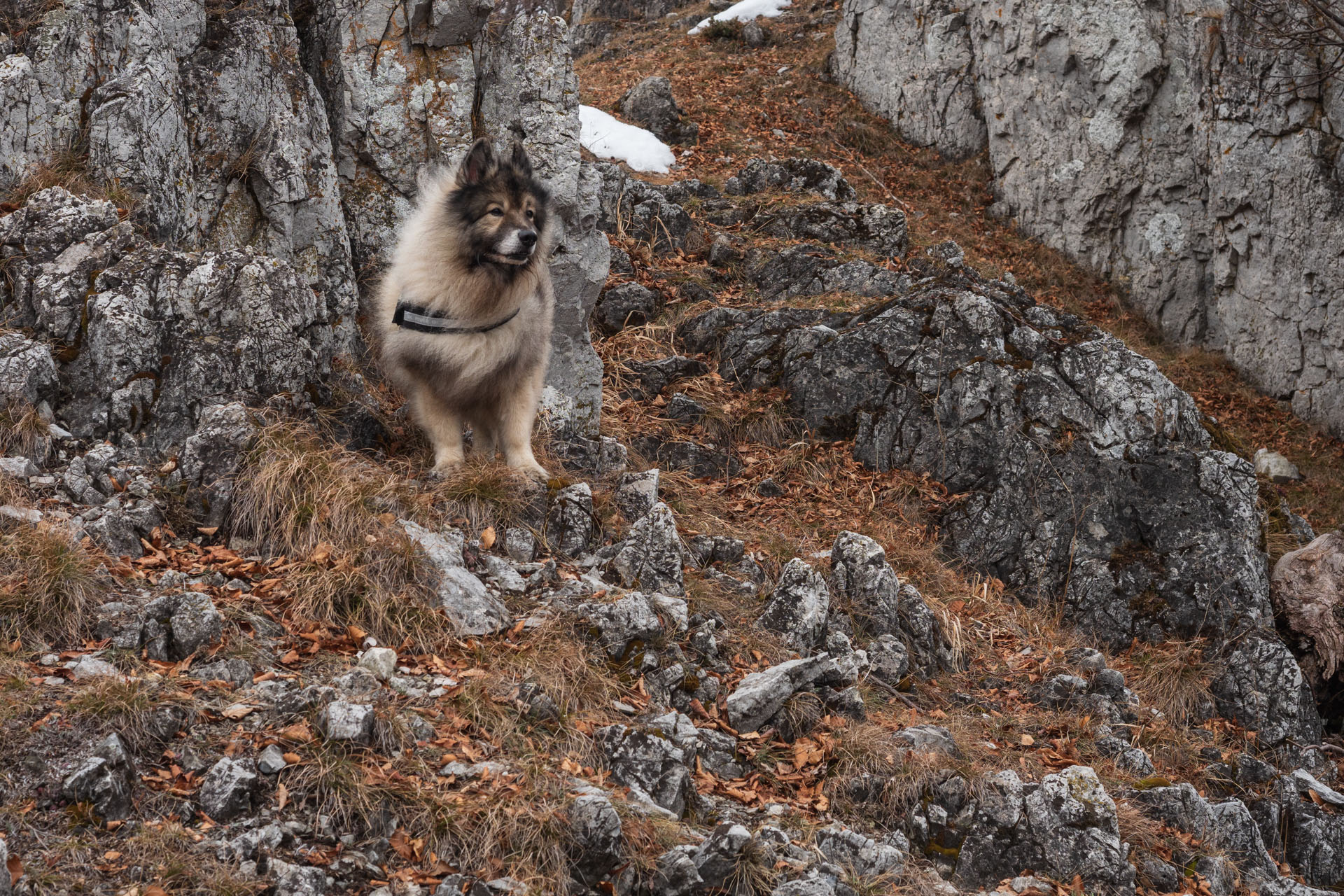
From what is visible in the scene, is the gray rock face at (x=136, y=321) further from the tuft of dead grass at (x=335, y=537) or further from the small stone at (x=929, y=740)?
the small stone at (x=929, y=740)

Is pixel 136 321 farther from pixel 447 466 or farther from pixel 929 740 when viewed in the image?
pixel 929 740

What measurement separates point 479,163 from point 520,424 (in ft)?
5.42

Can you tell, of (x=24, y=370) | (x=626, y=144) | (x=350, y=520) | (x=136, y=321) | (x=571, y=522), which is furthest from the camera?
(x=626, y=144)

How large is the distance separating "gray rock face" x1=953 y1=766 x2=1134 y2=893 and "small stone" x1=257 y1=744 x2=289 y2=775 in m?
2.93

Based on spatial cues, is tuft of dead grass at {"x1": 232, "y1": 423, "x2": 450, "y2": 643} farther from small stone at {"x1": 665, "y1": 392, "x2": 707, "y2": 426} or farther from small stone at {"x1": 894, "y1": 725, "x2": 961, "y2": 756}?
small stone at {"x1": 665, "y1": 392, "x2": 707, "y2": 426}

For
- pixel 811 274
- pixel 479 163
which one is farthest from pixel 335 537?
pixel 811 274

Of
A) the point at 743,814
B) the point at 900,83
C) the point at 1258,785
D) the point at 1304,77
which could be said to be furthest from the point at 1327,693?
the point at 900,83

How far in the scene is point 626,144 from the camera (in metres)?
14.2

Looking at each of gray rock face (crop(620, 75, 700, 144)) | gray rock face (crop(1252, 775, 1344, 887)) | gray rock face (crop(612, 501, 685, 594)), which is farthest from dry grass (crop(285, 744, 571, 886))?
gray rock face (crop(620, 75, 700, 144))

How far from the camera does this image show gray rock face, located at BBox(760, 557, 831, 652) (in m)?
5.66

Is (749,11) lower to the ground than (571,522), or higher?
higher

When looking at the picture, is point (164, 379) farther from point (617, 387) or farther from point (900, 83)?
point (900, 83)

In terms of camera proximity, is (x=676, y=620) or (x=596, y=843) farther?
(x=676, y=620)

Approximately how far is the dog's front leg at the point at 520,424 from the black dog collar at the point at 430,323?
51cm
